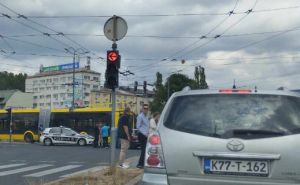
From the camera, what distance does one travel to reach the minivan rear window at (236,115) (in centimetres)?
498

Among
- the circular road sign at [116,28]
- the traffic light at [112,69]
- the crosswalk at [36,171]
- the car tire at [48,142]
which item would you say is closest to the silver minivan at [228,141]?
the circular road sign at [116,28]

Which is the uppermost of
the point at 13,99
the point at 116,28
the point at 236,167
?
the point at 13,99

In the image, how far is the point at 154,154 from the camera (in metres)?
5.29

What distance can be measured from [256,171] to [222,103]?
740 millimetres

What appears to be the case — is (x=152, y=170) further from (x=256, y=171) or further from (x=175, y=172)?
(x=256, y=171)

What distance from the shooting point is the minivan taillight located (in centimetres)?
524

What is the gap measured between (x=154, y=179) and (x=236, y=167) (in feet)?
2.69

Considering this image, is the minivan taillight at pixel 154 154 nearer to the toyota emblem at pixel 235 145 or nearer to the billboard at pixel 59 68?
the toyota emblem at pixel 235 145

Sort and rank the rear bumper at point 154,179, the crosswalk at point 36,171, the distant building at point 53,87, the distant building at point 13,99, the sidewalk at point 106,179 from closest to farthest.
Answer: the rear bumper at point 154,179
the sidewalk at point 106,179
the crosswalk at point 36,171
the distant building at point 13,99
the distant building at point 53,87

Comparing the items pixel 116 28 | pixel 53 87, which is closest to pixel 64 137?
pixel 116 28

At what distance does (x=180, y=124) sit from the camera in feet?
17.1

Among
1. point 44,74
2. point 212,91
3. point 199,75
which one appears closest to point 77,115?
point 212,91

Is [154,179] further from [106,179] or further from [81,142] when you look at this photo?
[81,142]

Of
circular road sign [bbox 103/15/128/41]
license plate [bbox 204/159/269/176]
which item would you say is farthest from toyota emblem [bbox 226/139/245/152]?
circular road sign [bbox 103/15/128/41]
